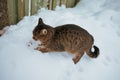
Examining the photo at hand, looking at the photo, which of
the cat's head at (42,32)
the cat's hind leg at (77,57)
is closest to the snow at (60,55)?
the cat's hind leg at (77,57)

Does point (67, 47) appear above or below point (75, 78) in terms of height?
above

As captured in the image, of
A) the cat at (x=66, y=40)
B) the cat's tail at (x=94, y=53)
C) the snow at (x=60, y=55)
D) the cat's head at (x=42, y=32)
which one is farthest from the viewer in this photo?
the cat's tail at (x=94, y=53)

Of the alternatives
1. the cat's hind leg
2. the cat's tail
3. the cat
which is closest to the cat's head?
the cat

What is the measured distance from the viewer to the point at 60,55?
3324mm

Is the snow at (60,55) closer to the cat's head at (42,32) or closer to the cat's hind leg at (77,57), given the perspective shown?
the cat's hind leg at (77,57)

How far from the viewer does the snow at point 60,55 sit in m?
2.96

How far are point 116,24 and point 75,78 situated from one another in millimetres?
1630

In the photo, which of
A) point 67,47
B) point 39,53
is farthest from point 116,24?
point 39,53

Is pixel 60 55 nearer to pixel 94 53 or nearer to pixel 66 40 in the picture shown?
pixel 66 40

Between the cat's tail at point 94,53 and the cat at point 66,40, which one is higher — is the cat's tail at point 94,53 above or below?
below

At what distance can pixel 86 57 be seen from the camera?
11.4ft

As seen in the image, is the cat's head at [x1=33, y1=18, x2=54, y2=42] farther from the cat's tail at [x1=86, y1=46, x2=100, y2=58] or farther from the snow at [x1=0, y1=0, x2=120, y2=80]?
the cat's tail at [x1=86, y1=46, x2=100, y2=58]

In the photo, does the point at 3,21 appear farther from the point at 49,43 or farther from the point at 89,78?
the point at 89,78

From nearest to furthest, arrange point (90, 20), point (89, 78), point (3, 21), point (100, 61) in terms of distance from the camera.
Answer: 1. point (89, 78)
2. point (100, 61)
3. point (3, 21)
4. point (90, 20)
